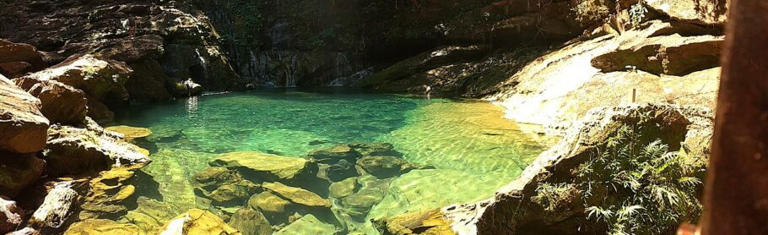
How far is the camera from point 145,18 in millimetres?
18375

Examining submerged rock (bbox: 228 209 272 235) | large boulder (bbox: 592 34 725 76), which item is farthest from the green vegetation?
large boulder (bbox: 592 34 725 76)

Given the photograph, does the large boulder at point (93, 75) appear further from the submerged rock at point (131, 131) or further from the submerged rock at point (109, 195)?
the submerged rock at point (109, 195)

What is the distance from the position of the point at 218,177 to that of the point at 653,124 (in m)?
6.02

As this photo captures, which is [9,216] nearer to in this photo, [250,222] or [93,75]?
[250,222]

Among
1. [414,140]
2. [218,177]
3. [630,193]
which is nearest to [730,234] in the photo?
[630,193]

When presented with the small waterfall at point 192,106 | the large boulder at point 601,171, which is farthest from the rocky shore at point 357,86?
the small waterfall at point 192,106

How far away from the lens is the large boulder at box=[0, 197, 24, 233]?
4531 mm

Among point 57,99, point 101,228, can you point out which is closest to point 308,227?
point 101,228

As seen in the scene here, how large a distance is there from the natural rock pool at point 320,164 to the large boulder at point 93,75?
84 cm

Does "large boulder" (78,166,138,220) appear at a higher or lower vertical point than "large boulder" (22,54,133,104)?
lower

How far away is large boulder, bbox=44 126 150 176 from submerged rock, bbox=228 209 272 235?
2990 mm

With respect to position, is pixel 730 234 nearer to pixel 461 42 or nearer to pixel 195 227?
pixel 195 227

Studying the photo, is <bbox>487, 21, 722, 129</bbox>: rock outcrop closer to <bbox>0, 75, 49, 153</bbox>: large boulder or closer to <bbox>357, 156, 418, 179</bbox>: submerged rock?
<bbox>357, 156, 418, 179</bbox>: submerged rock

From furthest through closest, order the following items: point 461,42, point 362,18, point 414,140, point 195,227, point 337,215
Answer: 1. point 362,18
2. point 461,42
3. point 414,140
4. point 337,215
5. point 195,227
